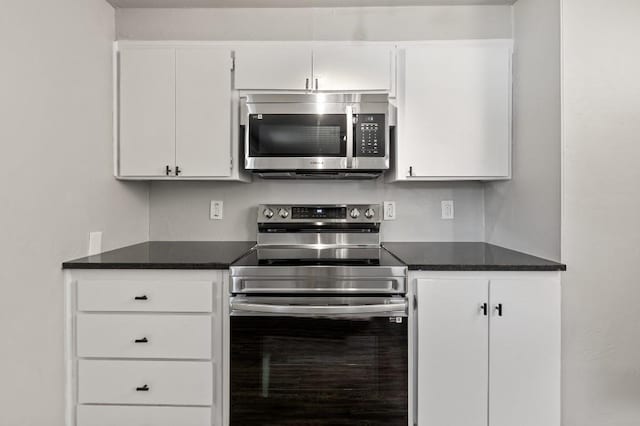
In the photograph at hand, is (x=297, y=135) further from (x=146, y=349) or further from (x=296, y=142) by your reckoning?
(x=146, y=349)

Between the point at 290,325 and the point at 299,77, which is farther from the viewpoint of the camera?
the point at 299,77

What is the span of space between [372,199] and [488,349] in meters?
1.12

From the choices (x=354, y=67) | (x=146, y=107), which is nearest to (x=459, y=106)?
(x=354, y=67)

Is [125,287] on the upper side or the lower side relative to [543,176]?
lower

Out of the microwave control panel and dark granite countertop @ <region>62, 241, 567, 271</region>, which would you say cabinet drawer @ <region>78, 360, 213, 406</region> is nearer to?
dark granite countertop @ <region>62, 241, 567, 271</region>

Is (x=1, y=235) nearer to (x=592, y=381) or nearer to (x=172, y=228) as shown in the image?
(x=172, y=228)

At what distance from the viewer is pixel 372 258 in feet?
6.82

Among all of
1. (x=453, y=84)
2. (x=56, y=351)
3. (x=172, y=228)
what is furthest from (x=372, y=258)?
(x=56, y=351)

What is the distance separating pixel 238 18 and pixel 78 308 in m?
1.74

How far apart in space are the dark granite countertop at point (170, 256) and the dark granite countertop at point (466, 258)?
87 cm

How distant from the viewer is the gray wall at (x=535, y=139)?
1.84m

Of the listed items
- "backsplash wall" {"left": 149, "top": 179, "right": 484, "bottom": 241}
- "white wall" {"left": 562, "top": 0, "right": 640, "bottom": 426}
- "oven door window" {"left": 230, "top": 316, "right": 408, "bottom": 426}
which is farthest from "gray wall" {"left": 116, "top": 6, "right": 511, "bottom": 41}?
"oven door window" {"left": 230, "top": 316, "right": 408, "bottom": 426}

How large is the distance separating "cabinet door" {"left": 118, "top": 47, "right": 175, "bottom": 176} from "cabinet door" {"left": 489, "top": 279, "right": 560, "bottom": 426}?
73.0 inches

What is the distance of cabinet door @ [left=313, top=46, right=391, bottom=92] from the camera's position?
7.34 ft
